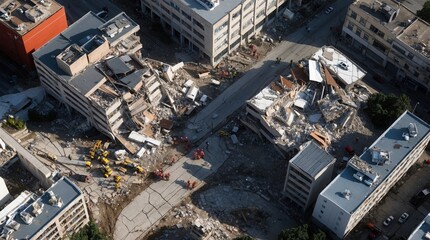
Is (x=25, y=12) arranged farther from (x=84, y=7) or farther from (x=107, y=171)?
(x=107, y=171)

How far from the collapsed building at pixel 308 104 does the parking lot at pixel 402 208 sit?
17.2 m

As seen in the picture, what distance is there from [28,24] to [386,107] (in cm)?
8216

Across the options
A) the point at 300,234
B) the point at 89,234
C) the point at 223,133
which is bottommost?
the point at 89,234

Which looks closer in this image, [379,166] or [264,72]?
[379,166]

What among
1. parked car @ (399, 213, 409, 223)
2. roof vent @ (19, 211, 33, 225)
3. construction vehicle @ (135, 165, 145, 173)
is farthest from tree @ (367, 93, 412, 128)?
roof vent @ (19, 211, 33, 225)

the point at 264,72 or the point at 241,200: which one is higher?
the point at 264,72

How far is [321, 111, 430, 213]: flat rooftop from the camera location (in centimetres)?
11950

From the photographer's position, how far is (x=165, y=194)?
434ft

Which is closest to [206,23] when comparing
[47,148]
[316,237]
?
[47,148]

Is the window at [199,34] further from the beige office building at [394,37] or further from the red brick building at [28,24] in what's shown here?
the beige office building at [394,37]

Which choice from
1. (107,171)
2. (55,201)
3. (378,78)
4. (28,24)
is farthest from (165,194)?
(378,78)

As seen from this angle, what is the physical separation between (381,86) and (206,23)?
45.1 m

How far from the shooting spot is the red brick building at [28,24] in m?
141

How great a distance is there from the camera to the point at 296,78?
143 m
